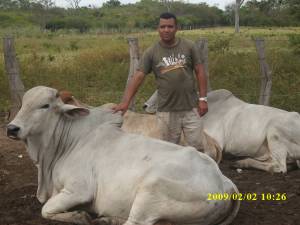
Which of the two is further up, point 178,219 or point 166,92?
point 166,92

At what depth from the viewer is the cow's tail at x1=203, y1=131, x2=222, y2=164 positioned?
19.4 feet

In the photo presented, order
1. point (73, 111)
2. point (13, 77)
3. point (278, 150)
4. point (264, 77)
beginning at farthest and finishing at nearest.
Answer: point (264, 77) < point (13, 77) < point (278, 150) < point (73, 111)

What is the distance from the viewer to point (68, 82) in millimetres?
10102

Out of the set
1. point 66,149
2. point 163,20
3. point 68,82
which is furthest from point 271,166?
point 68,82

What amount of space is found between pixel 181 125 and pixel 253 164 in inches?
51.7

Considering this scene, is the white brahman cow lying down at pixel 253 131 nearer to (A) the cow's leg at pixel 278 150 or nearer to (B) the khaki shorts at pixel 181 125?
(A) the cow's leg at pixel 278 150

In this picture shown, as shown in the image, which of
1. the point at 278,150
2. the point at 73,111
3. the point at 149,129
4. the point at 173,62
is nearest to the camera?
the point at 73,111

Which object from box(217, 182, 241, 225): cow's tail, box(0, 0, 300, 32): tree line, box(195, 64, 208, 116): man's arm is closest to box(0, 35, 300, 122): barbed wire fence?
box(195, 64, 208, 116): man's arm

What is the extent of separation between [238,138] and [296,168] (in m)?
0.72

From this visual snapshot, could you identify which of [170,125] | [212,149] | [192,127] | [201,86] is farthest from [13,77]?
[201,86]

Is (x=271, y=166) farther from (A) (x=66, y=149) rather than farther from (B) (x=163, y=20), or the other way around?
(A) (x=66, y=149)

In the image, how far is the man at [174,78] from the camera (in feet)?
15.4

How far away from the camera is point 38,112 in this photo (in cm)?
399

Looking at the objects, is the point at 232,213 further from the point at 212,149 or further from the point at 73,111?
the point at 212,149
